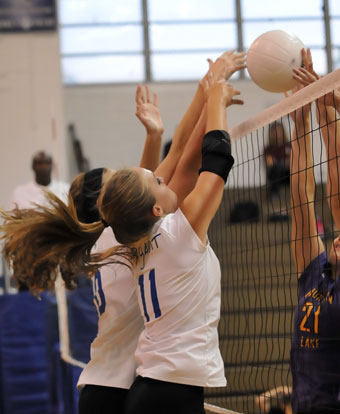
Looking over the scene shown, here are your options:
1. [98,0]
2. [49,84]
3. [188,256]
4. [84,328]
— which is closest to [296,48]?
[188,256]

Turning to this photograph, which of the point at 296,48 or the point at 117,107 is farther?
the point at 117,107

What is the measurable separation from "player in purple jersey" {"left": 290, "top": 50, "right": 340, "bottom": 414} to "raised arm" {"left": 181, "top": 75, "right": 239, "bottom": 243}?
0.47 metres

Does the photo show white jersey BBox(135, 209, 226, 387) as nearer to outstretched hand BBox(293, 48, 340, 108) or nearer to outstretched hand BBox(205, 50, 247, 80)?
outstretched hand BBox(205, 50, 247, 80)

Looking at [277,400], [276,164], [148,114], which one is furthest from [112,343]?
[276,164]

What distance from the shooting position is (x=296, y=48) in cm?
297

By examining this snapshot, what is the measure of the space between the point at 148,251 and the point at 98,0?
10.7 m

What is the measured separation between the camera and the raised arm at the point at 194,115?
2.93 metres

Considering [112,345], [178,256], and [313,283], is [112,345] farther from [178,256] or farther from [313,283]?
[313,283]

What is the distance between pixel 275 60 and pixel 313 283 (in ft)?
3.16

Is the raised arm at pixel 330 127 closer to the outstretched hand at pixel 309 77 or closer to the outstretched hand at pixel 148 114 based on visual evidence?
the outstretched hand at pixel 309 77

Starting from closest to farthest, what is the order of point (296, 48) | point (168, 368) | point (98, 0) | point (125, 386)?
point (168, 368), point (125, 386), point (296, 48), point (98, 0)

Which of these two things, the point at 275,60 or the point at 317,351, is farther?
the point at 275,60

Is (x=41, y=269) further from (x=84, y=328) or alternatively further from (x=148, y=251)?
(x=84, y=328)

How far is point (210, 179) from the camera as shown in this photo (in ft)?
7.80
